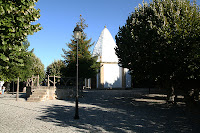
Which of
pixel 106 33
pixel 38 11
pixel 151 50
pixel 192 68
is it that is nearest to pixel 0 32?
pixel 38 11

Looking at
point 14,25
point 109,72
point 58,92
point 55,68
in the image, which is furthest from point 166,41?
point 55,68

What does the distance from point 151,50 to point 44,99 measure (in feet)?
38.5

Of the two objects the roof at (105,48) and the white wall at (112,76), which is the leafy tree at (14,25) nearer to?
the white wall at (112,76)

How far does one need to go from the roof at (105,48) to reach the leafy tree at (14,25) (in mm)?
27892

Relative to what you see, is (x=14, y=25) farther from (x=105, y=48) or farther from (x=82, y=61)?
(x=105, y=48)

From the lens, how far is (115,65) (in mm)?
34062

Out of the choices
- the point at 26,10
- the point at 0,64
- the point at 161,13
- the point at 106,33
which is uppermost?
the point at 106,33

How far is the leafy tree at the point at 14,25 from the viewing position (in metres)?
4.99

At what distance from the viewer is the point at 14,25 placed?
5359 millimetres

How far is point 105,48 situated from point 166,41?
974 inches

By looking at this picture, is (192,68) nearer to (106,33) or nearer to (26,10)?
(26,10)

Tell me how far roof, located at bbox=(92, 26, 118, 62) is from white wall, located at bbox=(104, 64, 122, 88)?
167cm

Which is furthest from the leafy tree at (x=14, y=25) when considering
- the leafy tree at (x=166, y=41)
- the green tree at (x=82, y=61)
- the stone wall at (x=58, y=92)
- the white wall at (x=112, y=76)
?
the white wall at (x=112, y=76)

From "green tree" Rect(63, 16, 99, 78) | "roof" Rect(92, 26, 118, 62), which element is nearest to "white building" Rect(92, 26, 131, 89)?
"roof" Rect(92, 26, 118, 62)
